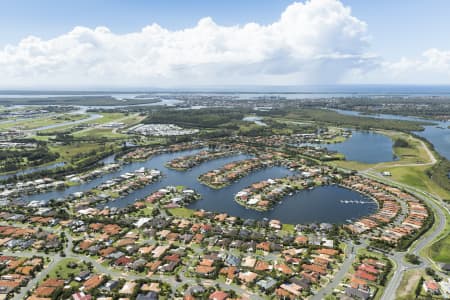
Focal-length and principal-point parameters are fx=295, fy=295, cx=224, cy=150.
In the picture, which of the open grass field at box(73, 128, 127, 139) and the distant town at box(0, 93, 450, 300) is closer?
the distant town at box(0, 93, 450, 300)

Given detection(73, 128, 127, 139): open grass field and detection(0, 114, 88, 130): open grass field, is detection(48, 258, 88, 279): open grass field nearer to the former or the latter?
detection(73, 128, 127, 139): open grass field

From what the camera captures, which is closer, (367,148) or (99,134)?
(367,148)

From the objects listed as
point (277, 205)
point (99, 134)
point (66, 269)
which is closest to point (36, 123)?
point (99, 134)

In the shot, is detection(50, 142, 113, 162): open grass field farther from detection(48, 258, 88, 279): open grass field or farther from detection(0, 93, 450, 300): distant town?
detection(48, 258, 88, 279): open grass field

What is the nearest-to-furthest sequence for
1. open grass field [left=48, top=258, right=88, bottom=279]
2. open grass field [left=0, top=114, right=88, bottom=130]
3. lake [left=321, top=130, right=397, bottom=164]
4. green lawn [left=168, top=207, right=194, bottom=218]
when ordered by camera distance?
open grass field [left=48, top=258, right=88, bottom=279] < green lawn [left=168, top=207, right=194, bottom=218] < lake [left=321, top=130, right=397, bottom=164] < open grass field [left=0, top=114, right=88, bottom=130]

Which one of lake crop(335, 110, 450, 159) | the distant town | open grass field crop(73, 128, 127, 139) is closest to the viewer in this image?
the distant town

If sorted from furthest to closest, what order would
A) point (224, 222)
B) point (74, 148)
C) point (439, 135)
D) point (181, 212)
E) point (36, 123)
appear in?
point (36, 123) → point (439, 135) → point (74, 148) → point (181, 212) → point (224, 222)

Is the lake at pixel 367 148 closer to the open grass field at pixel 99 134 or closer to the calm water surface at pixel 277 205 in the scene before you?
the calm water surface at pixel 277 205

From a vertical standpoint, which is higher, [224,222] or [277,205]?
[224,222]

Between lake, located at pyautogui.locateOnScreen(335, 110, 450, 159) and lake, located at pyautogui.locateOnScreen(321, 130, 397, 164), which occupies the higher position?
lake, located at pyautogui.locateOnScreen(335, 110, 450, 159)

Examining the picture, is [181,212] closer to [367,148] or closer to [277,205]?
[277,205]

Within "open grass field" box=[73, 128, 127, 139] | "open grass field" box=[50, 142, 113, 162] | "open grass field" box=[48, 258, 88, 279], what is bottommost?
"open grass field" box=[48, 258, 88, 279]

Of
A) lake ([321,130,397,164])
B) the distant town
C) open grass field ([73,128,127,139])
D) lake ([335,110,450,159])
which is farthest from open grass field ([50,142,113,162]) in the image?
lake ([335,110,450,159])
